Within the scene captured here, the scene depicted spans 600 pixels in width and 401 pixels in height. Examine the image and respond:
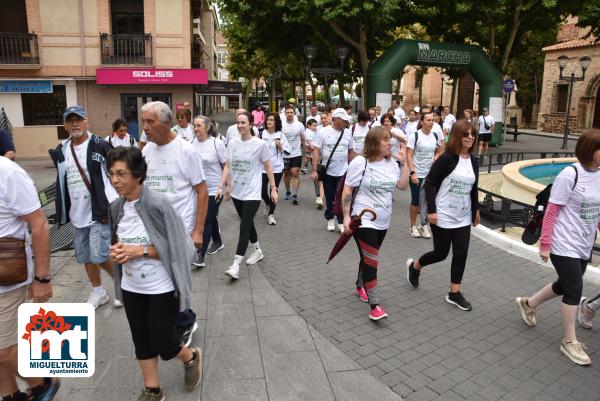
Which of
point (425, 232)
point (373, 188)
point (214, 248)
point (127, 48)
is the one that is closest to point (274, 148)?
point (214, 248)

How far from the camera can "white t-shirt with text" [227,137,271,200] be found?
19.4 feet

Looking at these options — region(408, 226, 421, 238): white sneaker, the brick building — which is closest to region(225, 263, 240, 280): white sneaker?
region(408, 226, 421, 238): white sneaker

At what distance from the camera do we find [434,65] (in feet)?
68.3

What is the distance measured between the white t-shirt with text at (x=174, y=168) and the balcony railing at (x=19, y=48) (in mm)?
17999

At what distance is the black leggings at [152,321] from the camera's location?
3119mm

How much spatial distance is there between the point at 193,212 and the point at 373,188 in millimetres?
1641

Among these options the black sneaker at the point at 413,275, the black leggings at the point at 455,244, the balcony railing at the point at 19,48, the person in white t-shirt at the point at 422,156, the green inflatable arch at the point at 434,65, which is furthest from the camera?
the balcony railing at the point at 19,48

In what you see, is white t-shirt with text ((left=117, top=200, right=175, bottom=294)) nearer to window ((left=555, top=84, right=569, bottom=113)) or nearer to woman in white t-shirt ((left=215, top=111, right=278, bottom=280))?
woman in white t-shirt ((left=215, top=111, right=278, bottom=280))

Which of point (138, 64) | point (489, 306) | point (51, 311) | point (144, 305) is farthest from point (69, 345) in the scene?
point (138, 64)

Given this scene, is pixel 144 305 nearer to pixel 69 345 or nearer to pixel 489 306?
pixel 69 345

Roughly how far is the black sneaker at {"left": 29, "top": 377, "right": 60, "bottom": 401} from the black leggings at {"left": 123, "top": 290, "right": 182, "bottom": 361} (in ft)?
1.89

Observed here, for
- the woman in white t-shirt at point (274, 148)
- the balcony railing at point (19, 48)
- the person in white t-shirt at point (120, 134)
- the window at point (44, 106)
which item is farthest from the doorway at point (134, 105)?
the woman in white t-shirt at point (274, 148)

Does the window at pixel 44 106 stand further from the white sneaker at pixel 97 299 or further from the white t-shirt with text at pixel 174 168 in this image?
the white t-shirt with text at pixel 174 168

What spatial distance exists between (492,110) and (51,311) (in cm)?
2190
